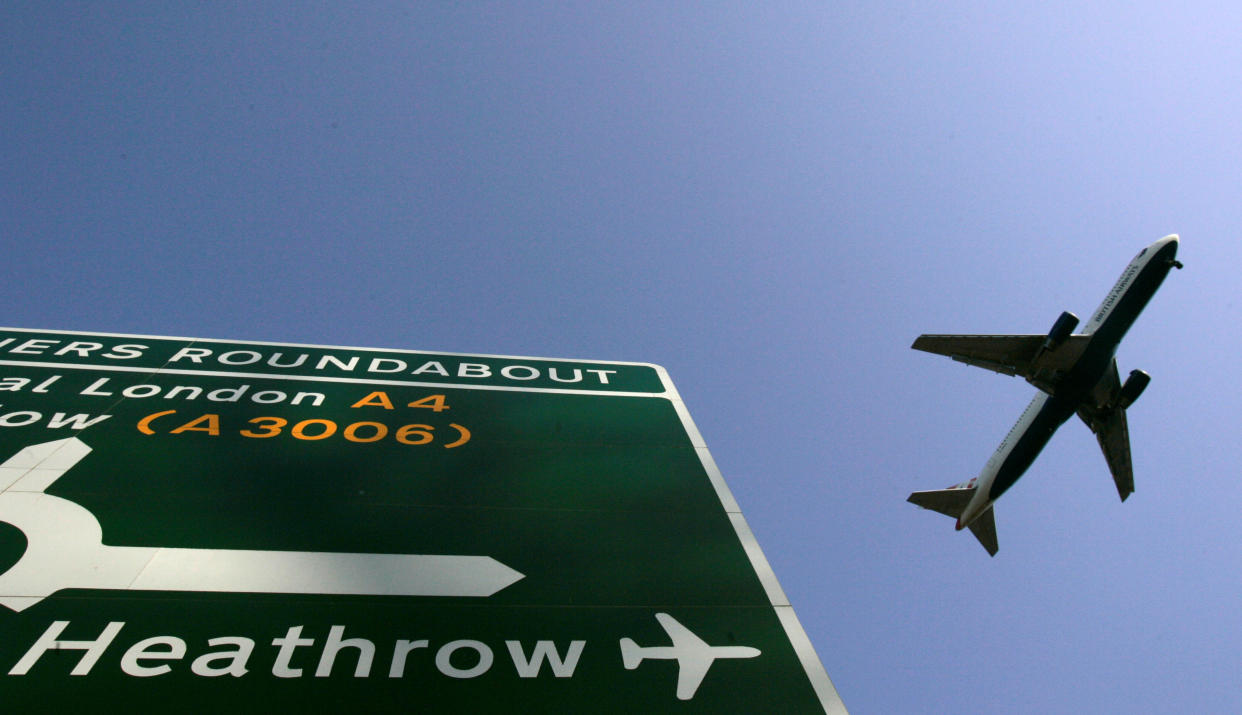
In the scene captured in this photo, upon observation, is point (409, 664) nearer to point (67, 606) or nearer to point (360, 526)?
point (360, 526)

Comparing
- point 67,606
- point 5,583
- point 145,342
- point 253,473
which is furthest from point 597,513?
point 145,342

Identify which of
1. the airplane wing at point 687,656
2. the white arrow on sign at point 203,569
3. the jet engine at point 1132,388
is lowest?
the airplane wing at point 687,656

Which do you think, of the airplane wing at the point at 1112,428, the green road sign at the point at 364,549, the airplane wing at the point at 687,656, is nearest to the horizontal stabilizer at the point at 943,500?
the airplane wing at the point at 1112,428

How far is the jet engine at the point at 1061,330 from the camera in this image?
74.4 feet

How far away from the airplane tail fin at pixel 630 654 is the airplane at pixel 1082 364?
770 inches

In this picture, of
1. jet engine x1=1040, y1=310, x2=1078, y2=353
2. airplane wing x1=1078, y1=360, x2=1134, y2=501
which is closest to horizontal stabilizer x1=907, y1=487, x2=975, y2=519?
airplane wing x1=1078, y1=360, x2=1134, y2=501

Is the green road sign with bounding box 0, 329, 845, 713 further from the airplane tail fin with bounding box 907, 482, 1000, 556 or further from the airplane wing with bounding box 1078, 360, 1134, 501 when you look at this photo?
the airplane tail fin with bounding box 907, 482, 1000, 556

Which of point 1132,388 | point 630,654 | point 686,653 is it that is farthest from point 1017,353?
point 630,654

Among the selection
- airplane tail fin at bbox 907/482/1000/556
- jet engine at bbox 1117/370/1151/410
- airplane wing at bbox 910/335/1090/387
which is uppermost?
airplane tail fin at bbox 907/482/1000/556

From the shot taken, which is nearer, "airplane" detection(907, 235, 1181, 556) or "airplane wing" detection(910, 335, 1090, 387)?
"airplane" detection(907, 235, 1181, 556)

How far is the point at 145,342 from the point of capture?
8.95 meters

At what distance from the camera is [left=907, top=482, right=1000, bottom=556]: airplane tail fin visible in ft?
104

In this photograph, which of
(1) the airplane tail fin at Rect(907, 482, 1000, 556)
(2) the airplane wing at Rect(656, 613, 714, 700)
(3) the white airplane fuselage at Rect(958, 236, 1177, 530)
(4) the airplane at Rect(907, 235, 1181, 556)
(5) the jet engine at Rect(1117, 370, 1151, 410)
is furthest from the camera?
(1) the airplane tail fin at Rect(907, 482, 1000, 556)

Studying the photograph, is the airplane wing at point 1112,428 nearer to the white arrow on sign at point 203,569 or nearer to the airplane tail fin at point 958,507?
the airplane tail fin at point 958,507
